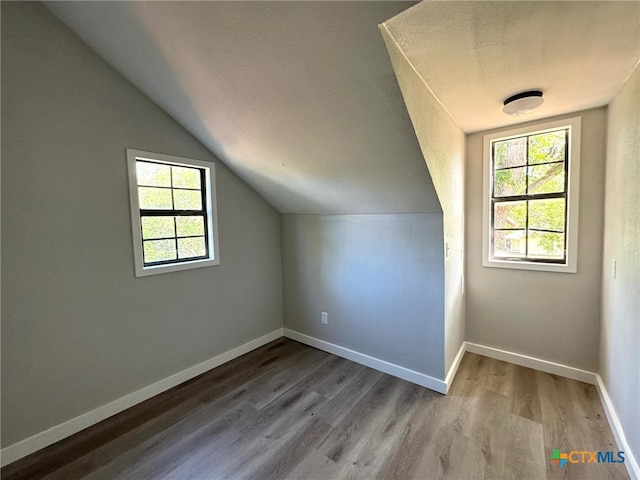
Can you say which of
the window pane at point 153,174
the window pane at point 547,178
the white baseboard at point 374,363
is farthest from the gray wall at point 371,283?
the window pane at point 153,174

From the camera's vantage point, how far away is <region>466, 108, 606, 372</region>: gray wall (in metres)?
2.22

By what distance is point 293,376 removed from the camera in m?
2.53

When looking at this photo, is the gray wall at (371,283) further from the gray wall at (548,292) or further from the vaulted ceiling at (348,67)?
the gray wall at (548,292)

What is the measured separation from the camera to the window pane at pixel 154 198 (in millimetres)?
2262

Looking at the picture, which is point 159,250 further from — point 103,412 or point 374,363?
point 374,363

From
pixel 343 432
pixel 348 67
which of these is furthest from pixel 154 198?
pixel 343 432

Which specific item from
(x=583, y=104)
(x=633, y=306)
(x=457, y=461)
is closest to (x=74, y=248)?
(x=457, y=461)

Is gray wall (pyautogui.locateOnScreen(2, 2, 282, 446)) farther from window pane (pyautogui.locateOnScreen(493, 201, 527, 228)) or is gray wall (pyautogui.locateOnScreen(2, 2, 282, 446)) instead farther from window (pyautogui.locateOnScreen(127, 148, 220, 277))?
window pane (pyautogui.locateOnScreen(493, 201, 527, 228))

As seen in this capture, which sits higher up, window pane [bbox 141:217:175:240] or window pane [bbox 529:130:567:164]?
window pane [bbox 529:130:567:164]

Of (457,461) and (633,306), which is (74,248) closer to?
(457,461)

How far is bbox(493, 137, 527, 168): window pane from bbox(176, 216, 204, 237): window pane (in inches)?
113

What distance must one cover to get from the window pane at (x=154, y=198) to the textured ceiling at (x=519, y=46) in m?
2.07

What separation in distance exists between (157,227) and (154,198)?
0.79ft

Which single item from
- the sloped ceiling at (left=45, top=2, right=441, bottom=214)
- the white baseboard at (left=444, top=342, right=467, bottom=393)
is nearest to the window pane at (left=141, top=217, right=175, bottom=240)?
the sloped ceiling at (left=45, top=2, right=441, bottom=214)
